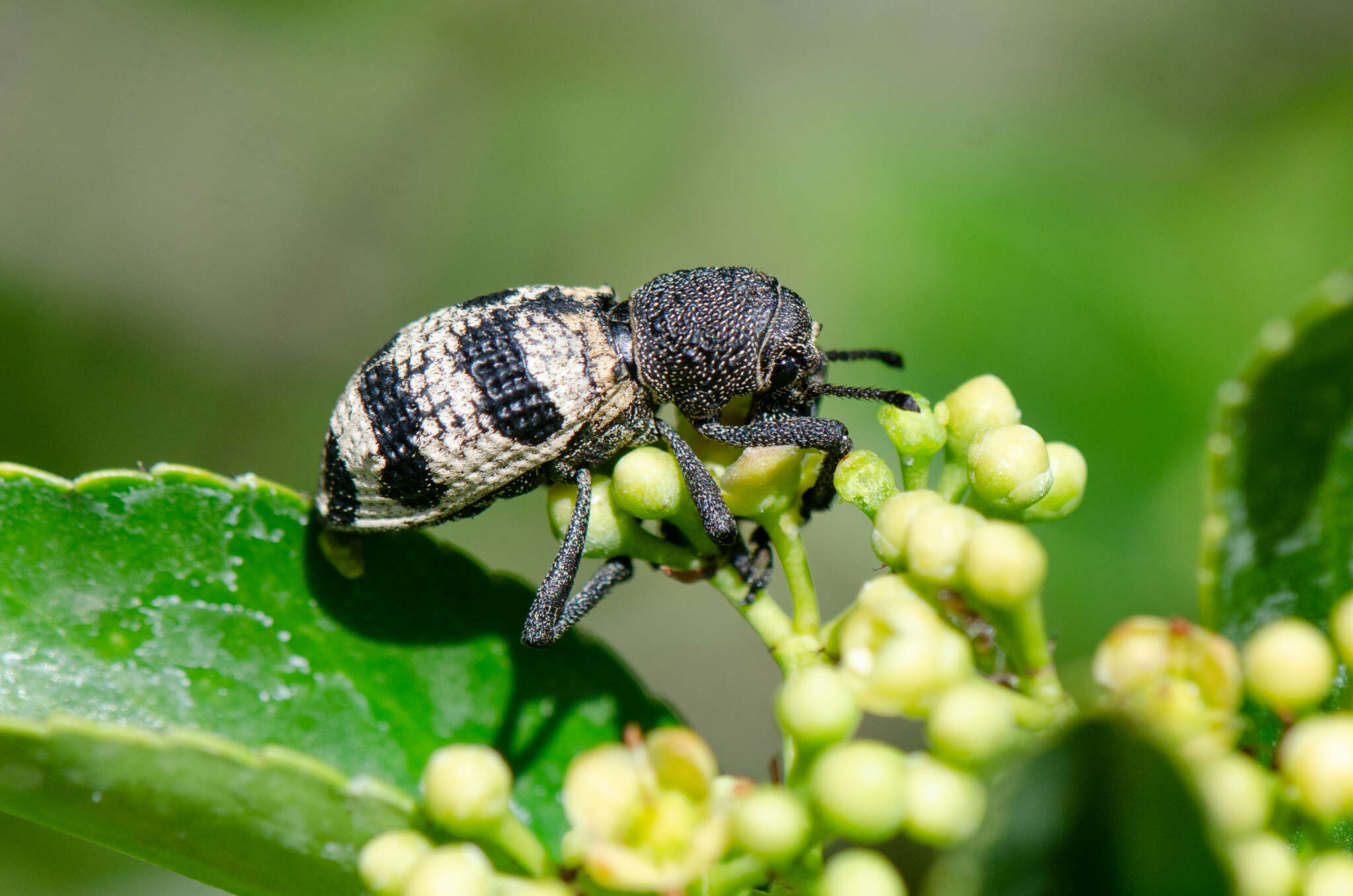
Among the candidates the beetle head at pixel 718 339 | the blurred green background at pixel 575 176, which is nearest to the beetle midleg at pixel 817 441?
the beetle head at pixel 718 339

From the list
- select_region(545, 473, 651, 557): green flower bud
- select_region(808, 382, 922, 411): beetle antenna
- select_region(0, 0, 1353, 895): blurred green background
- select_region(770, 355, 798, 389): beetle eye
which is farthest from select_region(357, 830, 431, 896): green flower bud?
select_region(0, 0, 1353, 895): blurred green background

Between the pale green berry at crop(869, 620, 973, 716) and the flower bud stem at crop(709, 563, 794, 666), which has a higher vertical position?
the flower bud stem at crop(709, 563, 794, 666)

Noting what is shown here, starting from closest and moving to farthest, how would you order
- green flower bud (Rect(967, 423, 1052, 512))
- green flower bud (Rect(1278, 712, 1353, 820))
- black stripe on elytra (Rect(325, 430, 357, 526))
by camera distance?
green flower bud (Rect(1278, 712, 1353, 820)) → green flower bud (Rect(967, 423, 1052, 512)) → black stripe on elytra (Rect(325, 430, 357, 526))

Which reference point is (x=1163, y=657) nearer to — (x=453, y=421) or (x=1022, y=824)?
(x=1022, y=824)

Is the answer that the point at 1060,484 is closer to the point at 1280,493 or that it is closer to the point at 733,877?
the point at 1280,493

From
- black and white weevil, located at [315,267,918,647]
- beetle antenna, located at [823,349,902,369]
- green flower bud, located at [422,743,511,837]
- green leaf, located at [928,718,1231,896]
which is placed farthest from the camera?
beetle antenna, located at [823,349,902,369]

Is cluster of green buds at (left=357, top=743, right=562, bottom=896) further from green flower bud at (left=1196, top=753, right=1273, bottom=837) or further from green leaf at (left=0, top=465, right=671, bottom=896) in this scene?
green flower bud at (left=1196, top=753, right=1273, bottom=837)
